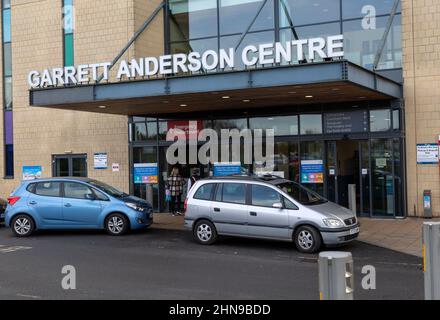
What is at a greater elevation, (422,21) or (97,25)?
(97,25)

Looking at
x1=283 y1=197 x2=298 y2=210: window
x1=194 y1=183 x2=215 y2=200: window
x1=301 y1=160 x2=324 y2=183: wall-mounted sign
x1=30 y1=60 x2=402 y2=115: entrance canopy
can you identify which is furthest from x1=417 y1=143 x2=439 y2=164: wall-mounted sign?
x1=194 y1=183 x2=215 y2=200: window

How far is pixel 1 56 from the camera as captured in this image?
22.8m

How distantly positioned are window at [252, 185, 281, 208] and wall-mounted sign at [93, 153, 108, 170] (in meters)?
10.00

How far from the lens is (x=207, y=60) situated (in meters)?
14.2

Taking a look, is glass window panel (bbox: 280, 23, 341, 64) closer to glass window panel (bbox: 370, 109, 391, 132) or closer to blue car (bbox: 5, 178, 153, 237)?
glass window panel (bbox: 370, 109, 391, 132)

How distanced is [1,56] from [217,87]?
1316cm

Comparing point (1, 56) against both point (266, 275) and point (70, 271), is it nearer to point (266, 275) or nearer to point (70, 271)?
point (70, 271)

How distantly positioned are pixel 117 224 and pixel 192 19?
29.8 feet

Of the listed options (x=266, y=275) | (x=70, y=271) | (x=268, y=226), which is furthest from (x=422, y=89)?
(x=70, y=271)

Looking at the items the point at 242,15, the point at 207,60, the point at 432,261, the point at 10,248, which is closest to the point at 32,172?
the point at 10,248

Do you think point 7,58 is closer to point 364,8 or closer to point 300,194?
point 364,8

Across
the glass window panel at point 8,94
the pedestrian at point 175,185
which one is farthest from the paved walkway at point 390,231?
the glass window panel at point 8,94

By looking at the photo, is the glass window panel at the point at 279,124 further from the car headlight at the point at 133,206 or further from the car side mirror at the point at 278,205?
the car side mirror at the point at 278,205

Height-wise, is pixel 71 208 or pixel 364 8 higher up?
pixel 364 8
